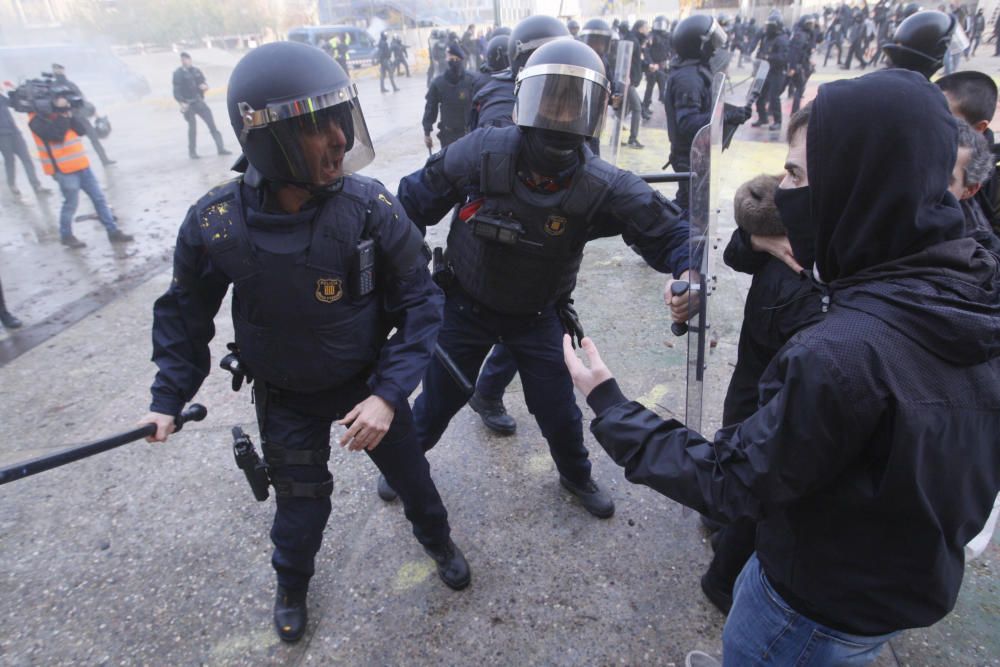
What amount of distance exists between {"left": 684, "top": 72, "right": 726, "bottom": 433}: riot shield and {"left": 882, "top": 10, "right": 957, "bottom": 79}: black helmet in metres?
2.79

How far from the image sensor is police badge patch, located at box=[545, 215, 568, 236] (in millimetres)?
2274

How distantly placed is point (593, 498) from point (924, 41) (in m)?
3.50

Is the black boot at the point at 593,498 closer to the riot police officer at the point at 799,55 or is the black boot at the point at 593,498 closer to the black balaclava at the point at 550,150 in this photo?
the black balaclava at the point at 550,150

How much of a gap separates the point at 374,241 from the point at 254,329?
0.47m

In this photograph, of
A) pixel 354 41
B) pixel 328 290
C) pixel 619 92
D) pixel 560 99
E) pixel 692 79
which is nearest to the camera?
pixel 328 290

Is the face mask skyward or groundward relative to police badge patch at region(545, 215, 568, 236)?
skyward

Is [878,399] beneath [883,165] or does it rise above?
beneath

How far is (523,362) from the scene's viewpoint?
2.60 metres

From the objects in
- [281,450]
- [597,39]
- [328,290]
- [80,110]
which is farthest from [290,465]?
[80,110]

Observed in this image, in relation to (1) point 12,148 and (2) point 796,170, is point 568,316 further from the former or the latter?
(1) point 12,148

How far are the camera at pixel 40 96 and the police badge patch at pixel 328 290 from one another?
22.4ft

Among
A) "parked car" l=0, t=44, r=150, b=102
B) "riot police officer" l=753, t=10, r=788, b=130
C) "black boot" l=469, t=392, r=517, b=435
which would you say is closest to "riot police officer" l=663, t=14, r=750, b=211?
"black boot" l=469, t=392, r=517, b=435

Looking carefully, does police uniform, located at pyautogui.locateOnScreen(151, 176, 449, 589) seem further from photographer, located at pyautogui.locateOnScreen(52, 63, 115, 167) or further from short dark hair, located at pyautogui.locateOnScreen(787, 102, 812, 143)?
photographer, located at pyautogui.locateOnScreen(52, 63, 115, 167)

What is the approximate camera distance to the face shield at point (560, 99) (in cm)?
217
